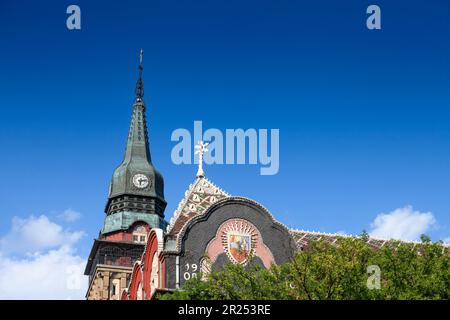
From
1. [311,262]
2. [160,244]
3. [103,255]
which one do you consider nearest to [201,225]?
[160,244]

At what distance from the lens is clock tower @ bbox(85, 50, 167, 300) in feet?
273

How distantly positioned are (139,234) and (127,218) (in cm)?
192

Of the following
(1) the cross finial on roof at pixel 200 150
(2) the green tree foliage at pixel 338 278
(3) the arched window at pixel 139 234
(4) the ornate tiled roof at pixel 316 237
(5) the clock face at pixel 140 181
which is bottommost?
(2) the green tree foliage at pixel 338 278

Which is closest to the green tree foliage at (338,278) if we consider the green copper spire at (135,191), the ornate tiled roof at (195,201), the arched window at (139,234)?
the ornate tiled roof at (195,201)

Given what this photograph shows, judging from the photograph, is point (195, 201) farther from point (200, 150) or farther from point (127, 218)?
point (127, 218)

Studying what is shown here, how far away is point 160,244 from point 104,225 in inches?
1116

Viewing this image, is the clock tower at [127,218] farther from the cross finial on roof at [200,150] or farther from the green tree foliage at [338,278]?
the green tree foliage at [338,278]

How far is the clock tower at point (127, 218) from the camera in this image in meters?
83.1

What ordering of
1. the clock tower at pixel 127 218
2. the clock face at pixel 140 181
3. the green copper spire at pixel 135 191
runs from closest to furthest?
1. the clock tower at pixel 127 218
2. the green copper spire at pixel 135 191
3. the clock face at pixel 140 181

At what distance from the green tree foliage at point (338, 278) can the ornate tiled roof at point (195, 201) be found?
1438 centimetres

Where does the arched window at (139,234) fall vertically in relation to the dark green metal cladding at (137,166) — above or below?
below

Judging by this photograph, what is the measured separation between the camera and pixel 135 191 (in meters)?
86.3

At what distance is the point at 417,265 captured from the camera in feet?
153
